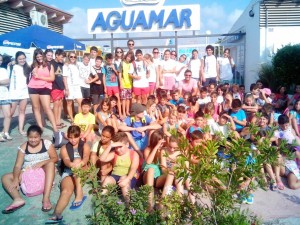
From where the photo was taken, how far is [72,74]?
23.5 feet

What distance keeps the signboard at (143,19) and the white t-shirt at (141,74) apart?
15.7 feet

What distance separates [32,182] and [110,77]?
3.67 metres

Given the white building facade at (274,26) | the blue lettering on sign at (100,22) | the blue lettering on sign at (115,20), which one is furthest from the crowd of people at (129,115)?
the blue lettering on sign at (100,22)

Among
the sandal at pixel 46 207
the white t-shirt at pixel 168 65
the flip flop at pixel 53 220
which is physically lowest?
the flip flop at pixel 53 220

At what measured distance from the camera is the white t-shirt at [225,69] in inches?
354

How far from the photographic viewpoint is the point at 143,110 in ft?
19.1

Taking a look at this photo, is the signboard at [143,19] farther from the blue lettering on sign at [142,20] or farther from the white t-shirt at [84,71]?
the white t-shirt at [84,71]

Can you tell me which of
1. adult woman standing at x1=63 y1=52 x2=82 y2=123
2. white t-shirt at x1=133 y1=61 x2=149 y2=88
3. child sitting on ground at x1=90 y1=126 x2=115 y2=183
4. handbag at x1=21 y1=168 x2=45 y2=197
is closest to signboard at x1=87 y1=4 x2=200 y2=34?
white t-shirt at x1=133 y1=61 x2=149 y2=88

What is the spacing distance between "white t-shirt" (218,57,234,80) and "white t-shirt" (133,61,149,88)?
2.71 m

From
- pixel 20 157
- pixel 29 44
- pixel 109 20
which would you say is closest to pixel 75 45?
pixel 29 44

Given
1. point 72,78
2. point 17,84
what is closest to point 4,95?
point 17,84

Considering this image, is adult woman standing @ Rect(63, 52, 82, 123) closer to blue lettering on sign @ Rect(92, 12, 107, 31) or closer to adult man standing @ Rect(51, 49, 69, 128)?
adult man standing @ Rect(51, 49, 69, 128)

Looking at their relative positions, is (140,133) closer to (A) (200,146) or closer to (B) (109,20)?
(A) (200,146)

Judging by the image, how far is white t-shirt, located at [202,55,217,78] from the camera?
27.8 feet
